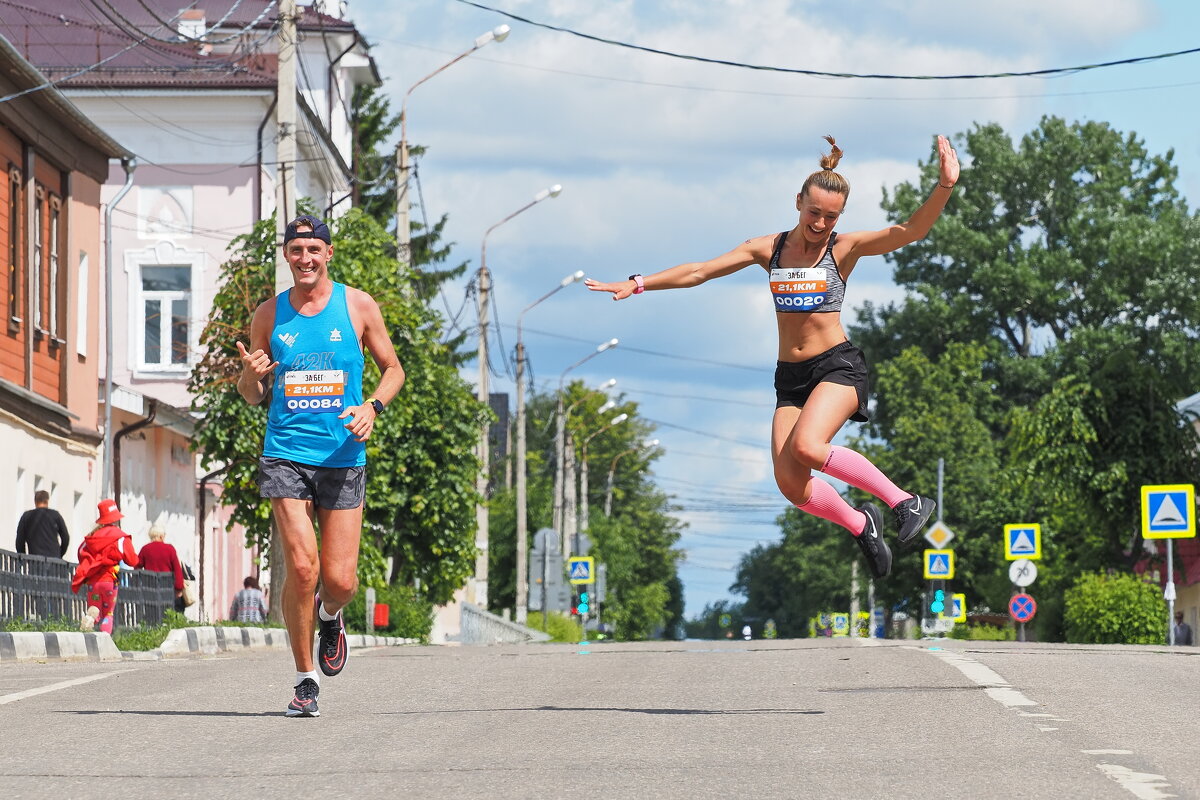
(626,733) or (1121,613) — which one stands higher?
(626,733)

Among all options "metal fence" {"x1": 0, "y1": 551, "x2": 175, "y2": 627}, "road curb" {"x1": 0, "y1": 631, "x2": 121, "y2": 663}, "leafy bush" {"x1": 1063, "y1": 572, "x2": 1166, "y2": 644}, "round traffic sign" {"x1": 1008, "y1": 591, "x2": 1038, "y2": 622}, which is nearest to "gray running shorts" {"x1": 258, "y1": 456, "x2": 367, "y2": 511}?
"road curb" {"x1": 0, "y1": 631, "x2": 121, "y2": 663}

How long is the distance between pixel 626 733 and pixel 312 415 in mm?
2068

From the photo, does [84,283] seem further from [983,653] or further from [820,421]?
[820,421]

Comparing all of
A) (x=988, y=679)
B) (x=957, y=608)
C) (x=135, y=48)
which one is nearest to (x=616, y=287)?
(x=988, y=679)

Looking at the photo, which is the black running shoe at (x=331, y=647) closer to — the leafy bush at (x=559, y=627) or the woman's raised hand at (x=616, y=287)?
the woman's raised hand at (x=616, y=287)

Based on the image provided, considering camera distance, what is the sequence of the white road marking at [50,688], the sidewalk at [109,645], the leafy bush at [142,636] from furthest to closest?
the leafy bush at [142,636], the sidewalk at [109,645], the white road marking at [50,688]

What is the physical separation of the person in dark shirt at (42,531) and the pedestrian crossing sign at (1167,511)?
13694mm

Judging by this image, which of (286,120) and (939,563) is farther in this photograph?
(939,563)

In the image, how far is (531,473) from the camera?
9938 cm

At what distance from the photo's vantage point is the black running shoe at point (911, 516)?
10523mm

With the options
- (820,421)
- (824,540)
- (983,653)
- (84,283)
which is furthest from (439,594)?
(824,540)

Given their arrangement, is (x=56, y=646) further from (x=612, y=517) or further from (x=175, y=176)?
(x=612, y=517)

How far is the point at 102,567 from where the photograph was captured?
21828 mm

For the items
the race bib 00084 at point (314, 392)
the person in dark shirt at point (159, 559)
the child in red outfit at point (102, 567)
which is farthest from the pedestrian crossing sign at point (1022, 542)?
the race bib 00084 at point (314, 392)
